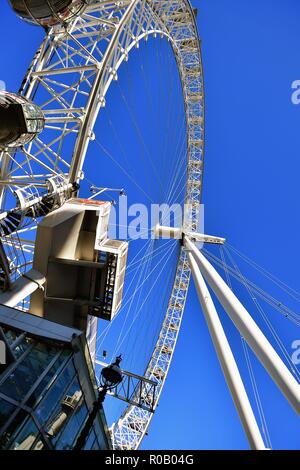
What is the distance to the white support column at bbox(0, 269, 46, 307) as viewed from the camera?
14203 mm

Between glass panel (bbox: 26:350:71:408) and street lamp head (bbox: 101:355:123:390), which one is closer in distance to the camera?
street lamp head (bbox: 101:355:123:390)

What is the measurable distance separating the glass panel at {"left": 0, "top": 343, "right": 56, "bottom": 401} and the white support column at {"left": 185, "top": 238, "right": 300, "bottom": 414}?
843 centimetres

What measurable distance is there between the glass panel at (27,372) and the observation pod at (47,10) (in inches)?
646

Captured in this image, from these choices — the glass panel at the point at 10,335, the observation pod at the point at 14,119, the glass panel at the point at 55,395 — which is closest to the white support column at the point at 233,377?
the glass panel at the point at 55,395

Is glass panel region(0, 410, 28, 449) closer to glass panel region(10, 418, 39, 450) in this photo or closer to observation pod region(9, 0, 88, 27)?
glass panel region(10, 418, 39, 450)

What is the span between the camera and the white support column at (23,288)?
14.2 m

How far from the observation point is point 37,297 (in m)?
17.1

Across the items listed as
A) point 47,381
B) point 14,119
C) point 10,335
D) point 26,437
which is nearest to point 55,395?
point 47,381

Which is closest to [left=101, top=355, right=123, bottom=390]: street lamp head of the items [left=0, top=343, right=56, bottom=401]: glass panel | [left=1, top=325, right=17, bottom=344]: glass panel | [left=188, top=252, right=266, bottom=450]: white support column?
[left=0, top=343, right=56, bottom=401]: glass panel

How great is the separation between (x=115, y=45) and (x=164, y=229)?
2167cm

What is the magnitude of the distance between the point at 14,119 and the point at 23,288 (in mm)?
8242

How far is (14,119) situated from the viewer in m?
13.2
